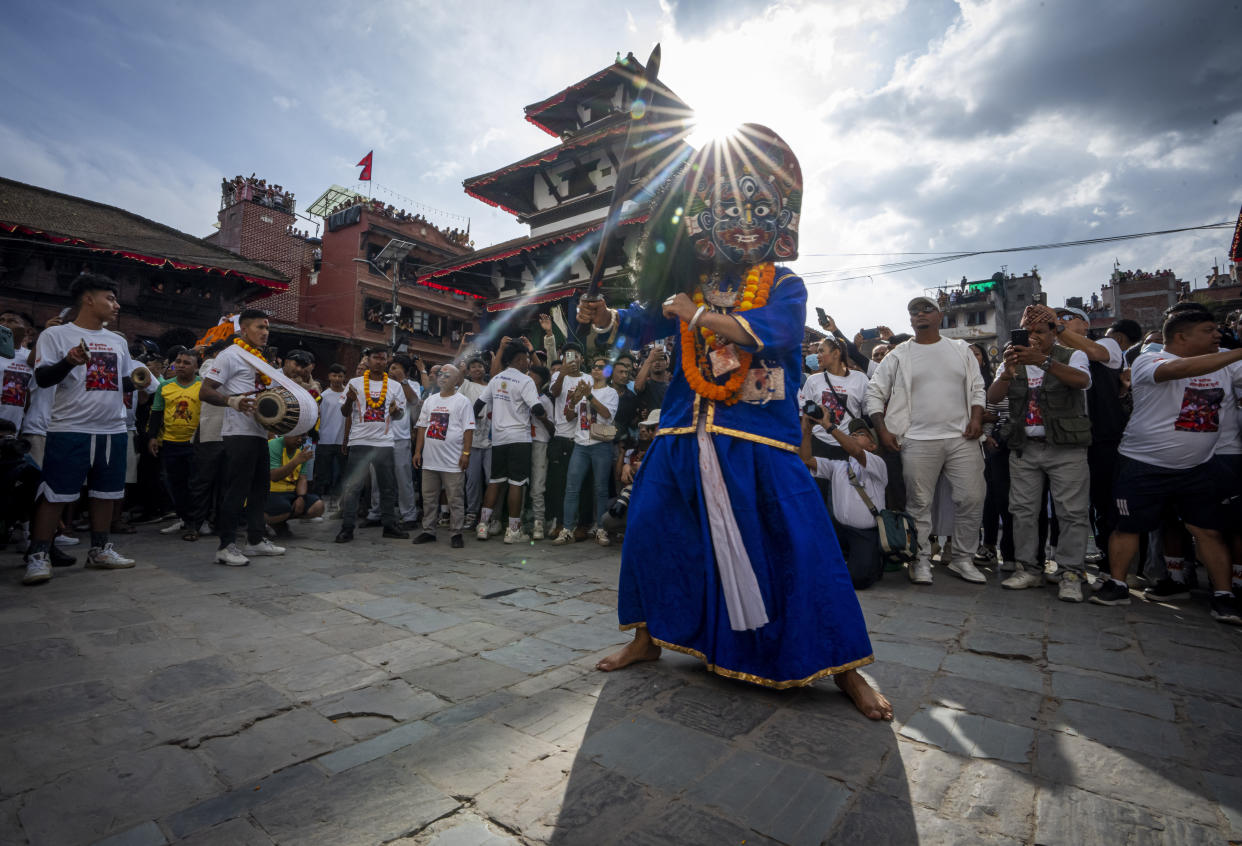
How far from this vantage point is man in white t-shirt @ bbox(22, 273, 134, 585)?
431 cm

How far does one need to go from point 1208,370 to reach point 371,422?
7205mm

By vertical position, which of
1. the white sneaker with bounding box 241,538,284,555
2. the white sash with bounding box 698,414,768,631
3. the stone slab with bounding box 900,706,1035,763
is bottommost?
the white sneaker with bounding box 241,538,284,555

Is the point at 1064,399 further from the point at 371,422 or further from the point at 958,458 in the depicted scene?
the point at 371,422

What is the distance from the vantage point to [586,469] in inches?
267

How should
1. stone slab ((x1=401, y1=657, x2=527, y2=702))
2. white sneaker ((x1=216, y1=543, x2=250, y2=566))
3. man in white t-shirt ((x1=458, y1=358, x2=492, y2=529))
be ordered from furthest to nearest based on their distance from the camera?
man in white t-shirt ((x1=458, y1=358, x2=492, y2=529))
white sneaker ((x1=216, y1=543, x2=250, y2=566))
stone slab ((x1=401, y1=657, x2=527, y2=702))

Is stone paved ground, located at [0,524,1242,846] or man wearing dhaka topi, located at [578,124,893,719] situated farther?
man wearing dhaka topi, located at [578,124,893,719]

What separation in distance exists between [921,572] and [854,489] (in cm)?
87

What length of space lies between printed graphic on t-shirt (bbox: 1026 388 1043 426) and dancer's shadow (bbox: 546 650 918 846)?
3.39 m

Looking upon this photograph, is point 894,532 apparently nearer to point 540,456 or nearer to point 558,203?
point 540,456

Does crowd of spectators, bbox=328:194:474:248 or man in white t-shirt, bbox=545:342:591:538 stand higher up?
crowd of spectators, bbox=328:194:474:248

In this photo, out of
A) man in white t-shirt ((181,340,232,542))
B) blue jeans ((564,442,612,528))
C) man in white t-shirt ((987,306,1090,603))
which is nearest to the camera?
man in white t-shirt ((987,306,1090,603))

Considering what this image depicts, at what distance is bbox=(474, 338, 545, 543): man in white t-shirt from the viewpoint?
676 centimetres

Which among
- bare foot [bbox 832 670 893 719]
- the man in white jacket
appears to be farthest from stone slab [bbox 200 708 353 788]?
the man in white jacket

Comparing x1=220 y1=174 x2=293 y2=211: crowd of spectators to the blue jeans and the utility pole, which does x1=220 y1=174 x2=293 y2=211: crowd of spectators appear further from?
the blue jeans
